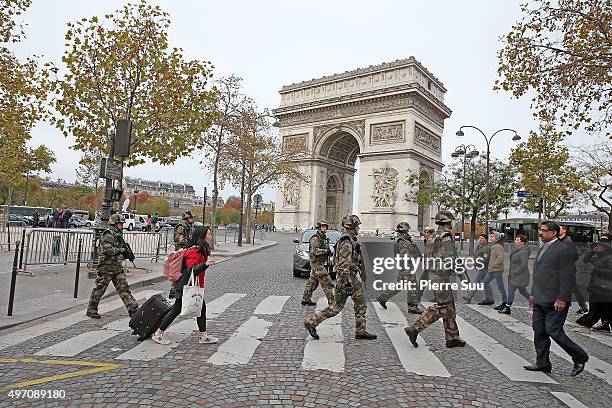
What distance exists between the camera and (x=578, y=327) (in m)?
8.77

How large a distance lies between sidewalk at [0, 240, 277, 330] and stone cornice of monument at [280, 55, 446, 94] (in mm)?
37518

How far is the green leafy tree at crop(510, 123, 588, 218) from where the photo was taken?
2941cm

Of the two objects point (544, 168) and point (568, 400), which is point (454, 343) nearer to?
point (568, 400)

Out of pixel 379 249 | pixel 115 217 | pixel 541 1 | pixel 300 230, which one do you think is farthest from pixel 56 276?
pixel 300 230

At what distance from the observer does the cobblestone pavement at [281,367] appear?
433 cm

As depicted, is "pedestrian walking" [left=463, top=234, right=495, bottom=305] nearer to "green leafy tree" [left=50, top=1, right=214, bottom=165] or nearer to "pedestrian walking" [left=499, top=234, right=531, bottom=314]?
"pedestrian walking" [left=499, top=234, right=531, bottom=314]

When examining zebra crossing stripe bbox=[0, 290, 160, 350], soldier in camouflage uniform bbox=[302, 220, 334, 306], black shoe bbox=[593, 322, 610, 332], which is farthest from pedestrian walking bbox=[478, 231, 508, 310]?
zebra crossing stripe bbox=[0, 290, 160, 350]

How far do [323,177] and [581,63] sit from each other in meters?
42.1

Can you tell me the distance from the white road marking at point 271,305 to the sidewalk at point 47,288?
328 cm

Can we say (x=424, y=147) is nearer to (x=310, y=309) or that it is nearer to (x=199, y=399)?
(x=310, y=309)

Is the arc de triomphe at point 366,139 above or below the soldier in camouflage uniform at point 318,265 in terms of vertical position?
above

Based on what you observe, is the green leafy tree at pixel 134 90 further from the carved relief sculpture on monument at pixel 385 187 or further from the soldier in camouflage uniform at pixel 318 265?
the carved relief sculpture on monument at pixel 385 187

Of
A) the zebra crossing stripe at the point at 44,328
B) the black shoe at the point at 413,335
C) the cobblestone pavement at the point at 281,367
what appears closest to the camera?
the cobblestone pavement at the point at 281,367

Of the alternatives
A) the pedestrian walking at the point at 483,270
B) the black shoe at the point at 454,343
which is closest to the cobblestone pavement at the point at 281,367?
the black shoe at the point at 454,343
